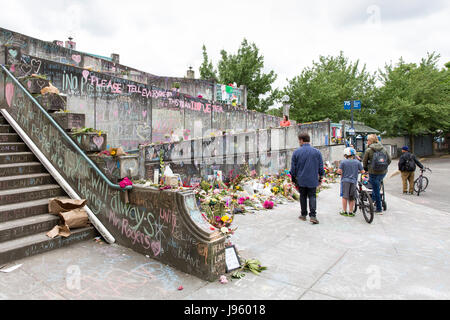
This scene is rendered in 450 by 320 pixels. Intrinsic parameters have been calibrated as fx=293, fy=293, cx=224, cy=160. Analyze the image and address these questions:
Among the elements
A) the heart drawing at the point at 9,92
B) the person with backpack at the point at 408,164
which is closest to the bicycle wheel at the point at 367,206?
the person with backpack at the point at 408,164

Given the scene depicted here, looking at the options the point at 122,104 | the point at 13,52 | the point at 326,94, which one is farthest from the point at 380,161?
the point at 326,94

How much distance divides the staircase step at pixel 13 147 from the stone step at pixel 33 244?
224cm

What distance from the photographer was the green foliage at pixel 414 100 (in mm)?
28812

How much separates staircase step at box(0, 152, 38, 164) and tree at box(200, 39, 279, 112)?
2689 centimetres

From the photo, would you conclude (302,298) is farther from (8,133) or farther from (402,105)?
(402,105)

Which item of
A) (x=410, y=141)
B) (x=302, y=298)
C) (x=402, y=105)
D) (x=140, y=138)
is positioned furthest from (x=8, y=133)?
(x=410, y=141)

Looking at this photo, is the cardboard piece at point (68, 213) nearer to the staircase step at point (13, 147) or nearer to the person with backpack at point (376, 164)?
the staircase step at point (13, 147)

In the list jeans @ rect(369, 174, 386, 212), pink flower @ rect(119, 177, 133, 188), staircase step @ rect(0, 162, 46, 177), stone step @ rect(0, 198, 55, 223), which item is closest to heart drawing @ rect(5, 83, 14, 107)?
staircase step @ rect(0, 162, 46, 177)

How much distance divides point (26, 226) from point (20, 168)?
1.51 metres

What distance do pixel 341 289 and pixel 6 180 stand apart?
5.20m

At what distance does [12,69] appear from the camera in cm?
635

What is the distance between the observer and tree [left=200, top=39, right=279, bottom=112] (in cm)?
3102

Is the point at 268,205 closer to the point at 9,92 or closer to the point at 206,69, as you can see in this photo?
the point at 9,92

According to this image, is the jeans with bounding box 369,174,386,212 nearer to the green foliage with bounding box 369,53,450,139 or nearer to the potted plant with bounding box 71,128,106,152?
the potted plant with bounding box 71,128,106,152
